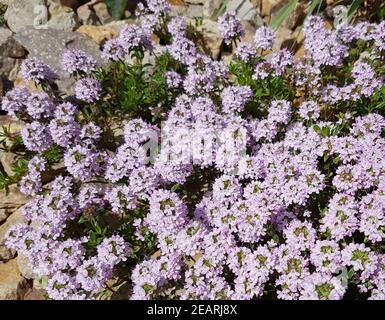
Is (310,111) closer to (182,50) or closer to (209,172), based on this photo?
(209,172)

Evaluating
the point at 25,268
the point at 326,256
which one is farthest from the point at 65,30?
the point at 326,256

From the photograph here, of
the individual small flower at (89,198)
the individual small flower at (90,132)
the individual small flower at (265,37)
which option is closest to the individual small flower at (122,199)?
the individual small flower at (89,198)

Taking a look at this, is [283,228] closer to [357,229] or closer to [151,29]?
[357,229]

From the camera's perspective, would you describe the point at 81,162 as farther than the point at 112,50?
No

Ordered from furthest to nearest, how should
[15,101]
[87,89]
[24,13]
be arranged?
[24,13] < [87,89] < [15,101]

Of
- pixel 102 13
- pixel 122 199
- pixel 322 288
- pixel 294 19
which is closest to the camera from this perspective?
pixel 322 288
